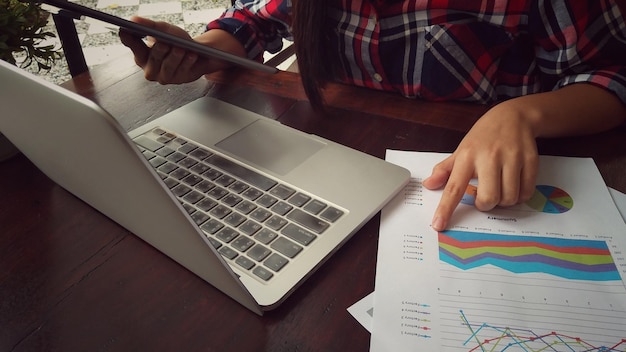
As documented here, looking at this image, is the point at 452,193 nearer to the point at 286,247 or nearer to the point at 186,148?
the point at 286,247

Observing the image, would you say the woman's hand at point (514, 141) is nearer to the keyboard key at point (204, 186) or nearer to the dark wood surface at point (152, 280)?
the dark wood surface at point (152, 280)

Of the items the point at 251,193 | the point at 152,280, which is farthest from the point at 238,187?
the point at 152,280

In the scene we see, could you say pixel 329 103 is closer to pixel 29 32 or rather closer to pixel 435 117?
pixel 435 117

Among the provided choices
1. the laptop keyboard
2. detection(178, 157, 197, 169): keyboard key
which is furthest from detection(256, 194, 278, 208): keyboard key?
detection(178, 157, 197, 169): keyboard key

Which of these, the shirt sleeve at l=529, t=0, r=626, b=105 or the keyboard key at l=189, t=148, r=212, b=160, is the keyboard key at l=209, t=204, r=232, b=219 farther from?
the shirt sleeve at l=529, t=0, r=626, b=105

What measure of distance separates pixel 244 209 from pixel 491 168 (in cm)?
23

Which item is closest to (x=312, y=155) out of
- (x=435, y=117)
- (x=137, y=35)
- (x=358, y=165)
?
(x=358, y=165)

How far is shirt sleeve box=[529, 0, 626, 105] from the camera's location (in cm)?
55

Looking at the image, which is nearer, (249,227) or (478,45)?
(249,227)

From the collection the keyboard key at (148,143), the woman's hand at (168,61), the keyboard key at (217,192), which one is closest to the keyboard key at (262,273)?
the keyboard key at (217,192)

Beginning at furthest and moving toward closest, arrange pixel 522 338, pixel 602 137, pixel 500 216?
1. pixel 602 137
2. pixel 500 216
3. pixel 522 338

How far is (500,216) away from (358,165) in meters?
0.14

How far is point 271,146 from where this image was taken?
533 mm

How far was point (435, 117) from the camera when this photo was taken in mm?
585
